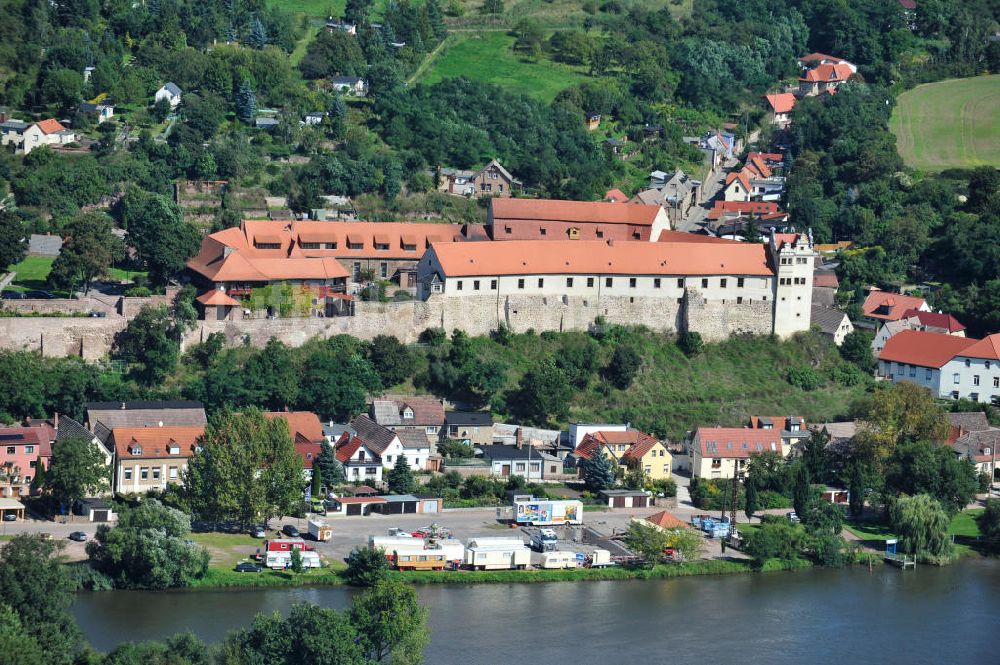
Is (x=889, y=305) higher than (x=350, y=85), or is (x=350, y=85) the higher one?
(x=350, y=85)

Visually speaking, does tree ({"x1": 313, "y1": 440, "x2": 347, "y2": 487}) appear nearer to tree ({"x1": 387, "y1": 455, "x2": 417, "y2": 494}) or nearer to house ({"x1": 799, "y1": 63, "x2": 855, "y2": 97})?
tree ({"x1": 387, "y1": 455, "x2": 417, "y2": 494})

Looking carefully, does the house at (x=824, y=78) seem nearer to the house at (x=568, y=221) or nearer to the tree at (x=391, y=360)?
the house at (x=568, y=221)

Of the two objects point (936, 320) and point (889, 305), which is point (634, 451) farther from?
point (936, 320)

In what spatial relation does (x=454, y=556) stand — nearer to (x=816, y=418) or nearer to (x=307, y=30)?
(x=816, y=418)

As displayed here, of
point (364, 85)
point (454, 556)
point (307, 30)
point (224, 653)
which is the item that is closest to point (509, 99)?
point (364, 85)

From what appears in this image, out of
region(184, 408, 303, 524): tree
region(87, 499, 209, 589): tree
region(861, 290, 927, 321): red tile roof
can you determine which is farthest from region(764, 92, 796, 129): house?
region(87, 499, 209, 589): tree

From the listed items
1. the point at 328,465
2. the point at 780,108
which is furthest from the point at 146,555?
the point at 780,108
